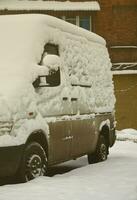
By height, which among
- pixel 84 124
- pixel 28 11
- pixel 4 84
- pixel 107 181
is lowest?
pixel 107 181

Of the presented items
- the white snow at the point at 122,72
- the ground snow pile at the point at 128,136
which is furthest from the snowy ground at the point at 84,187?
the white snow at the point at 122,72

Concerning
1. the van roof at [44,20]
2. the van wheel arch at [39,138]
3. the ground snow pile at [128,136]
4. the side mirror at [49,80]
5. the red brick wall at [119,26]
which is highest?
the red brick wall at [119,26]

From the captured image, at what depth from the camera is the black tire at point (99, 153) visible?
1268 cm

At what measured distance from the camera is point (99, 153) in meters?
12.8

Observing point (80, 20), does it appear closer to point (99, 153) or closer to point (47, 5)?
point (47, 5)

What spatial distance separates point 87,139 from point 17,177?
2933 mm

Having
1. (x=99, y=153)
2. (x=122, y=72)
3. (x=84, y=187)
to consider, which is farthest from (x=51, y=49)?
(x=122, y=72)

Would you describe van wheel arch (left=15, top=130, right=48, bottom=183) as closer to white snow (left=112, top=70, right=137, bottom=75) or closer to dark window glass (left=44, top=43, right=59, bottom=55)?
dark window glass (left=44, top=43, right=59, bottom=55)

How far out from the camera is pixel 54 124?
31.8 ft

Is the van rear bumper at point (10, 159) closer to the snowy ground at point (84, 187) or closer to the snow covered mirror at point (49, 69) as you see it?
the snowy ground at point (84, 187)

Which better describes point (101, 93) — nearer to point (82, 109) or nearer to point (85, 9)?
point (82, 109)

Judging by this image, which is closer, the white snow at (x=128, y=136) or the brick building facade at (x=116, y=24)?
the white snow at (x=128, y=136)

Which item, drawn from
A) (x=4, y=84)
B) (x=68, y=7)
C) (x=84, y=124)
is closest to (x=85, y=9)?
(x=68, y=7)

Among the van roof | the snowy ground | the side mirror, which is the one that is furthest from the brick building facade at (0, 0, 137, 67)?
the side mirror
